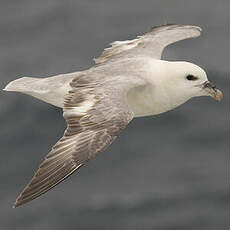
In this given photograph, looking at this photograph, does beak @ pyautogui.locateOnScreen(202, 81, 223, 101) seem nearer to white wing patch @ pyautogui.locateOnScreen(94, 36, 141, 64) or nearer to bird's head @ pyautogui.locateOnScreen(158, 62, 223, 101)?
bird's head @ pyautogui.locateOnScreen(158, 62, 223, 101)

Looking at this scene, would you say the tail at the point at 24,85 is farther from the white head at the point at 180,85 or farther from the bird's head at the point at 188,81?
the bird's head at the point at 188,81

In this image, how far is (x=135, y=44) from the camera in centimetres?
1386

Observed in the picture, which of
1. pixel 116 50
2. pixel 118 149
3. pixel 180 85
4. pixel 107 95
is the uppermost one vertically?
pixel 107 95

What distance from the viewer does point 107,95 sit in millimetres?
11453

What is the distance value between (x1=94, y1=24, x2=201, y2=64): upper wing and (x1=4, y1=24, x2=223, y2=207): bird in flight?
0.05ft

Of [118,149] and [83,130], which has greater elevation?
[83,130]

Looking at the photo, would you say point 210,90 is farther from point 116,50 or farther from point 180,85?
point 116,50

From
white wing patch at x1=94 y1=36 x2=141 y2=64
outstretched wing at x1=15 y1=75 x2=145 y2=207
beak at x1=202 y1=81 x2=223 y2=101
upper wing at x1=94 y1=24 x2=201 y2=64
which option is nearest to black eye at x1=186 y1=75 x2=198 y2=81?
beak at x1=202 y1=81 x2=223 y2=101

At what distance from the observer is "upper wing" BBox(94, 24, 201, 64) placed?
1344 cm

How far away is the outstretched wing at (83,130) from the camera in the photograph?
409 inches

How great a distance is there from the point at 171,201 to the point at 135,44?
7.82 feet

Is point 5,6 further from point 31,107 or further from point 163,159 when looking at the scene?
point 163,159

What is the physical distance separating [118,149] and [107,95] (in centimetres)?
352

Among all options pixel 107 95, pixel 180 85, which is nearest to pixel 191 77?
pixel 180 85
